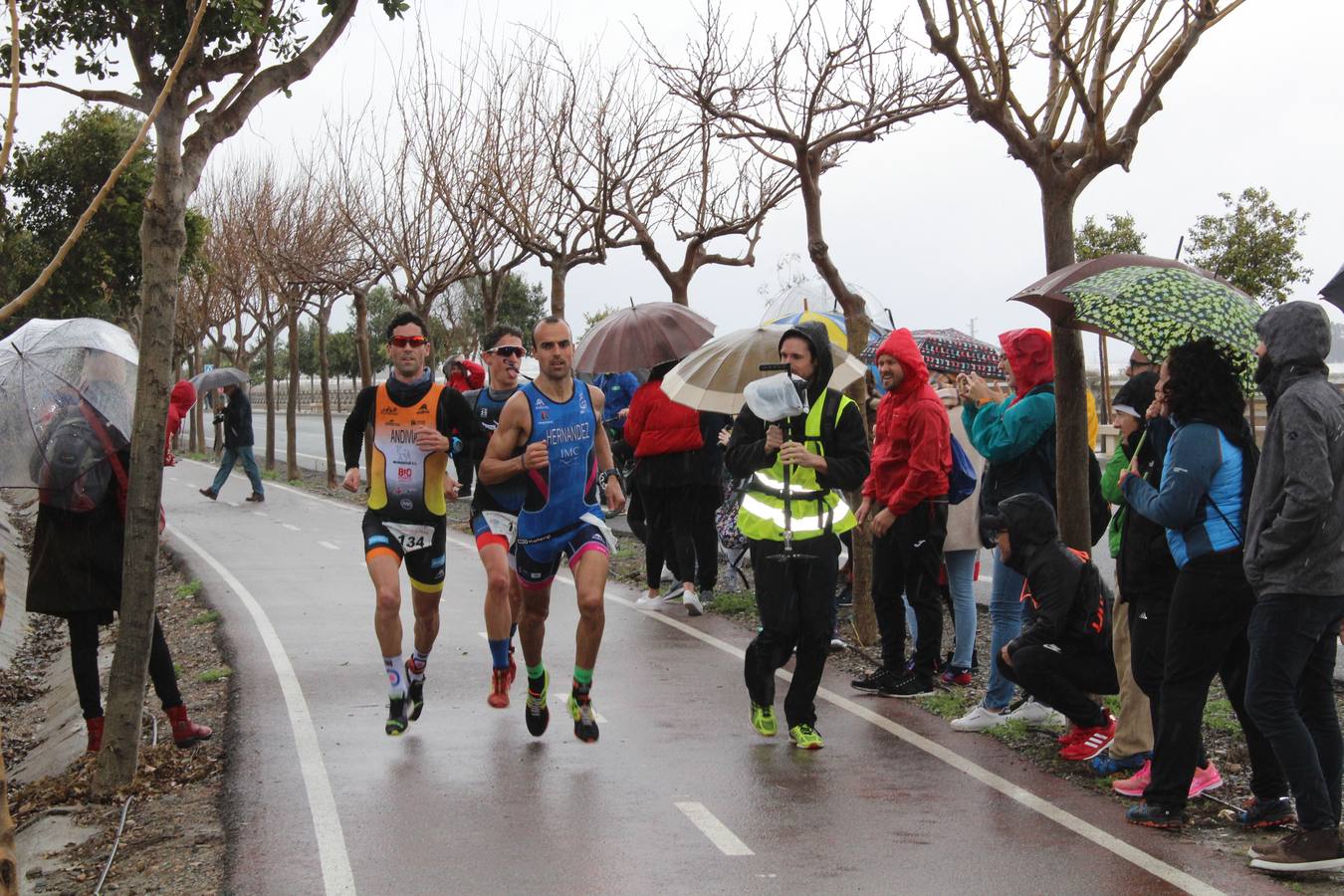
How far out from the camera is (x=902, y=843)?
19.4 feet

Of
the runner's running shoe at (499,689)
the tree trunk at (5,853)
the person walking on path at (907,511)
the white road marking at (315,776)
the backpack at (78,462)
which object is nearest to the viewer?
the tree trunk at (5,853)

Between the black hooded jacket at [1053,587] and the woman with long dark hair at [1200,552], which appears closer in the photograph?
the woman with long dark hair at [1200,552]

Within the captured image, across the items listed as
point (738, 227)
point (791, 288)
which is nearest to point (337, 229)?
point (738, 227)

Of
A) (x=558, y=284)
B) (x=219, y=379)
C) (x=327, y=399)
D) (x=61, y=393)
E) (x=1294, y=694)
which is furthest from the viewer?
(x=327, y=399)

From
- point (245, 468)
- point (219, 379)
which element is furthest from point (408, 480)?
point (245, 468)

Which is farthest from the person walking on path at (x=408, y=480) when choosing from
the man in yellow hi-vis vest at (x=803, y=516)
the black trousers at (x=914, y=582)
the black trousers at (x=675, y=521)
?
the black trousers at (x=675, y=521)

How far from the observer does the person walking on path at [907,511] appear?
336 inches

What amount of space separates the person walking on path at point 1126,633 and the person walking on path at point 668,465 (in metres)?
5.13

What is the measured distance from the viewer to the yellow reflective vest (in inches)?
291

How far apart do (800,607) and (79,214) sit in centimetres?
2215

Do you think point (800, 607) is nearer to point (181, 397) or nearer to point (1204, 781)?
point (1204, 781)

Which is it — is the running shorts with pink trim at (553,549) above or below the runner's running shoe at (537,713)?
above

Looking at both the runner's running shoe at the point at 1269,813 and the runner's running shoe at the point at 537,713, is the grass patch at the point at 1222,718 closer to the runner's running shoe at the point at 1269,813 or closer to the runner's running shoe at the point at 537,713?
the runner's running shoe at the point at 1269,813

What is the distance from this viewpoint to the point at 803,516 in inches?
292
